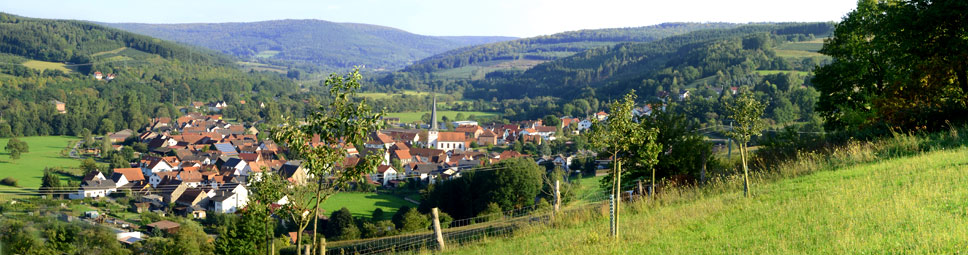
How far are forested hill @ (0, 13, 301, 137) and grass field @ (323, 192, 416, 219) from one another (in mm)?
50808

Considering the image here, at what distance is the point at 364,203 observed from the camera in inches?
1519

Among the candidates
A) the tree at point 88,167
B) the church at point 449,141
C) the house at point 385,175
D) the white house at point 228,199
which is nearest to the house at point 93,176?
the tree at point 88,167

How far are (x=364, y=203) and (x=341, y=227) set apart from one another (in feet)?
23.4

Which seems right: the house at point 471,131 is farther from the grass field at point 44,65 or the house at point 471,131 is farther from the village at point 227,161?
the grass field at point 44,65

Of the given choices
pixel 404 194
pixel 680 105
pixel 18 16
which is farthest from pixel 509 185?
→ pixel 18 16

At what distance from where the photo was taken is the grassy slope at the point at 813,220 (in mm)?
6043

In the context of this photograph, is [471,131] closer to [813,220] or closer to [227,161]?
[227,161]

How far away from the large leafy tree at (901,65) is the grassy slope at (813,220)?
4.73 meters

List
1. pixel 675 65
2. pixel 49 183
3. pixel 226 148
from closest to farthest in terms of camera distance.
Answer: pixel 49 183, pixel 226 148, pixel 675 65

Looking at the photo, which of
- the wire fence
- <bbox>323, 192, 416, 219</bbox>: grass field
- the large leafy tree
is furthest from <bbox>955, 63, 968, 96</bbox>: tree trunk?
<bbox>323, 192, 416, 219</bbox>: grass field

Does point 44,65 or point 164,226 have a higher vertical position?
point 44,65

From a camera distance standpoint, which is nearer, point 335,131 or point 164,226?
point 335,131

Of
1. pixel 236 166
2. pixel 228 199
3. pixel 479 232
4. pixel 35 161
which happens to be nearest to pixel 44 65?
pixel 35 161

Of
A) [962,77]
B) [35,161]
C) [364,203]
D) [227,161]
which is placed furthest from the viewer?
[227,161]
